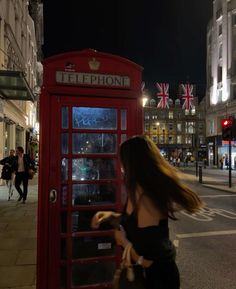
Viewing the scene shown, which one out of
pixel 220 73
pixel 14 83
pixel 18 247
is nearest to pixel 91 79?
pixel 18 247

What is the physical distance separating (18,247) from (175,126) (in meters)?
90.5

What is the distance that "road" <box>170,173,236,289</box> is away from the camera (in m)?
5.18

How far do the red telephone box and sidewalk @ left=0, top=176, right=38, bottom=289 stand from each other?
982 mm

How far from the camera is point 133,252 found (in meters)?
2.32

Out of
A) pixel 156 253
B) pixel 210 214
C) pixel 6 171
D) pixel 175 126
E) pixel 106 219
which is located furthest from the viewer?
pixel 175 126

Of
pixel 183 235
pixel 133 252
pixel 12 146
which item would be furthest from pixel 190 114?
pixel 133 252

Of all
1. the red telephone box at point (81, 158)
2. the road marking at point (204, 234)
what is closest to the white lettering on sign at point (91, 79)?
the red telephone box at point (81, 158)

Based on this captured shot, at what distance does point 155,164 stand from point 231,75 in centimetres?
4810

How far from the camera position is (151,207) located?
7.58ft

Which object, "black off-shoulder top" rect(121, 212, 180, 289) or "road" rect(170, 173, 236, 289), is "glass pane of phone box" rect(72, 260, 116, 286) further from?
"black off-shoulder top" rect(121, 212, 180, 289)

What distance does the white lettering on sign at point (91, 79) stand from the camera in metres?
3.80

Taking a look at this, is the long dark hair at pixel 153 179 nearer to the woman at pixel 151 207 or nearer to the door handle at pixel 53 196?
the woman at pixel 151 207

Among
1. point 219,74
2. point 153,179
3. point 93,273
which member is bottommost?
point 93,273

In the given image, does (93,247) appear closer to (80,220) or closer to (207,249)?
(80,220)
